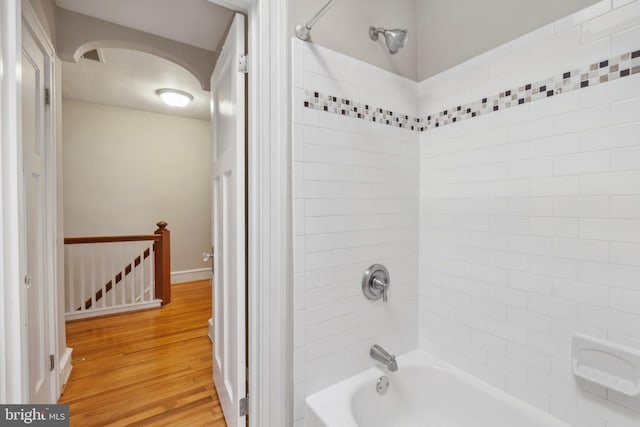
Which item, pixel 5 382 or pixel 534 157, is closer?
pixel 5 382

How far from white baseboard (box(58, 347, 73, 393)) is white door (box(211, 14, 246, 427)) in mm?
1081

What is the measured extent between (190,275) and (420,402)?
13.8 ft

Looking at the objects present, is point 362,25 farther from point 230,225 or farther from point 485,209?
point 230,225

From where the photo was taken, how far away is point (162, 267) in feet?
11.4

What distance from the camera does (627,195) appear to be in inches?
34.8

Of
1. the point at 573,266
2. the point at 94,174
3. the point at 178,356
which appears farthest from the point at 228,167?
the point at 94,174

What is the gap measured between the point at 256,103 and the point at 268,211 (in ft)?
1.51

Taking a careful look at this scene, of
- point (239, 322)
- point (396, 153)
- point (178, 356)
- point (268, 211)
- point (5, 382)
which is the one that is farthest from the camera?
point (178, 356)

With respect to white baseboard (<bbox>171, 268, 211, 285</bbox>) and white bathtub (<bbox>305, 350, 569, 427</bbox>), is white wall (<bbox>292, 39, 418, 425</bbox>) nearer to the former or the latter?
white bathtub (<bbox>305, 350, 569, 427</bbox>)

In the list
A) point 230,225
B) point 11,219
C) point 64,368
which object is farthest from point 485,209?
point 64,368

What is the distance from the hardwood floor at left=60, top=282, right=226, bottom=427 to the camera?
5.45 ft

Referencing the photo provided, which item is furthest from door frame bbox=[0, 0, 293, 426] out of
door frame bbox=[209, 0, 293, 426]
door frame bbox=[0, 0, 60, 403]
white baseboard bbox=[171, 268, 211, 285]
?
white baseboard bbox=[171, 268, 211, 285]

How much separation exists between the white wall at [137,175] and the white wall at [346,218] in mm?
4046

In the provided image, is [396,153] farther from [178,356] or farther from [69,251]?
[69,251]
